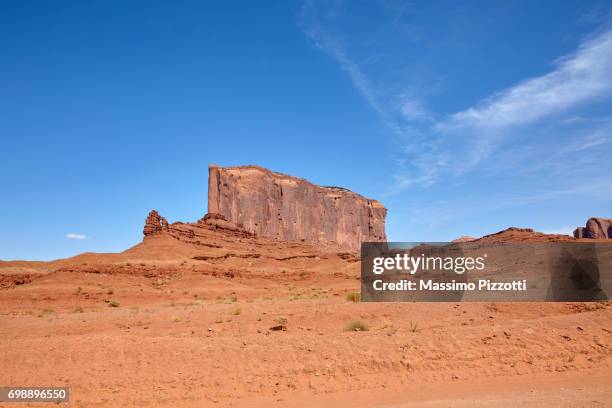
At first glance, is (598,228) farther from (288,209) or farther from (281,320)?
(281,320)

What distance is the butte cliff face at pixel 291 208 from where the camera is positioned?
105062 millimetres

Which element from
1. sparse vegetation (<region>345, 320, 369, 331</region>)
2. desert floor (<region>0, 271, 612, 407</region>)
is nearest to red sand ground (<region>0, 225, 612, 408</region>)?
Result: desert floor (<region>0, 271, 612, 407</region>)

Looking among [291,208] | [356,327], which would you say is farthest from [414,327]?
[291,208]

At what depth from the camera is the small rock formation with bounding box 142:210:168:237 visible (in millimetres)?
57375

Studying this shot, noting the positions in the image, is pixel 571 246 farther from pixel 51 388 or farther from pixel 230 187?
pixel 230 187

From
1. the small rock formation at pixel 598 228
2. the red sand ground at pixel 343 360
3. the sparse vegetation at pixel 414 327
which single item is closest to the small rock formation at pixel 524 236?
the red sand ground at pixel 343 360

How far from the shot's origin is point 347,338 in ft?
37.8

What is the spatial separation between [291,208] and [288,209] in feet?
4.86

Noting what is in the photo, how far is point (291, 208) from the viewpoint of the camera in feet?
401

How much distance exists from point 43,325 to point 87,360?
9662 millimetres

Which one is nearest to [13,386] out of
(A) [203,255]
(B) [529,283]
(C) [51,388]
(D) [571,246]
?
(C) [51,388]

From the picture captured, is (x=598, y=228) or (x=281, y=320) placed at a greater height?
(x=598, y=228)

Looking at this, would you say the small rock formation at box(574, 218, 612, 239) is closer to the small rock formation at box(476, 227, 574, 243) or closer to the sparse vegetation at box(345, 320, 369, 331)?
the small rock formation at box(476, 227, 574, 243)

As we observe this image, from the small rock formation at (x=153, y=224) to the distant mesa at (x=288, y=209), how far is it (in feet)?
35.5
